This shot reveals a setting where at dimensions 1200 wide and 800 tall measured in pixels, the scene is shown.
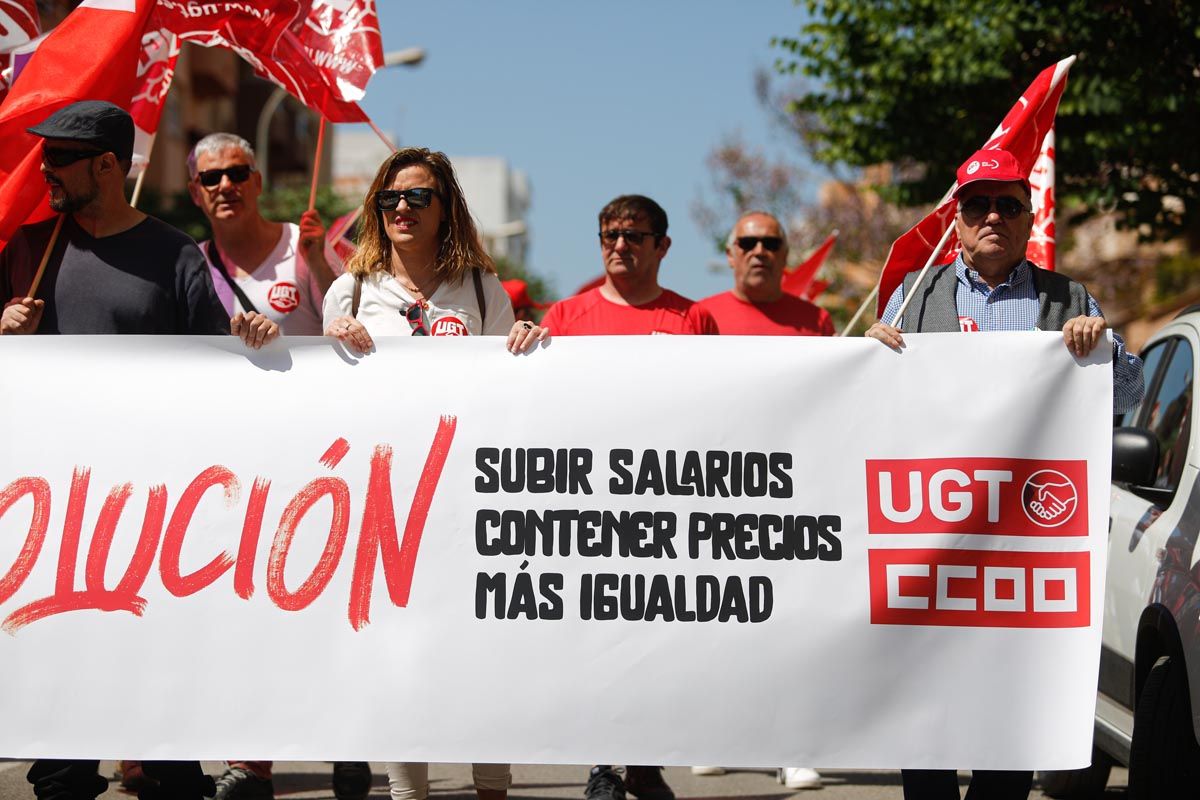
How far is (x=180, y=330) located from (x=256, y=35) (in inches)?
84.2

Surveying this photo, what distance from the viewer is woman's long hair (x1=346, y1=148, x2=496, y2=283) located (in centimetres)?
489

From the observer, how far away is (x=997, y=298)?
15.1ft

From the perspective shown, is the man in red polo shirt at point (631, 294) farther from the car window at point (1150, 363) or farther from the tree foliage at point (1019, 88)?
the tree foliage at point (1019, 88)

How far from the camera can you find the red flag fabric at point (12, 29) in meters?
5.66

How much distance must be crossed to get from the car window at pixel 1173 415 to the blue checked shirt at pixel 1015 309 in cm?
61

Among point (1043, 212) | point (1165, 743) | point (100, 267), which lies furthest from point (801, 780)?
point (100, 267)

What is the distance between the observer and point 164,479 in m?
4.46

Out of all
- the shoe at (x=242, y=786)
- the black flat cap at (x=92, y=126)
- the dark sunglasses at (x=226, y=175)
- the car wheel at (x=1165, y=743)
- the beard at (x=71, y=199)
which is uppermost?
the dark sunglasses at (x=226, y=175)

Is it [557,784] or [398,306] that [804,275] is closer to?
[557,784]

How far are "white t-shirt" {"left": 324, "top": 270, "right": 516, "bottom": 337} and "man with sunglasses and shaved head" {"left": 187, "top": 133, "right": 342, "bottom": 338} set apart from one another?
3.30ft

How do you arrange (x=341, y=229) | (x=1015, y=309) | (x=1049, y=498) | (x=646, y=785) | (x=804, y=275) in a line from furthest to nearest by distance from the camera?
1. (x=804, y=275)
2. (x=341, y=229)
3. (x=646, y=785)
4. (x=1015, y=309)
5. (x=1049, y=498)

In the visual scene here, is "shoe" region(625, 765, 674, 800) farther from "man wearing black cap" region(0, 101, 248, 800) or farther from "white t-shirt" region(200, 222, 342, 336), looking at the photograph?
"white t-shirt" region(200, 222, 342, 336)

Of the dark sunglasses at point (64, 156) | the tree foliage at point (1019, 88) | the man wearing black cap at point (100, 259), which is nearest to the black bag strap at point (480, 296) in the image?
the man wearing black cap at point (100, 259)

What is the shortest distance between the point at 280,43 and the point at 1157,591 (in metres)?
4.02
